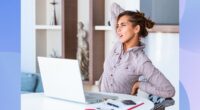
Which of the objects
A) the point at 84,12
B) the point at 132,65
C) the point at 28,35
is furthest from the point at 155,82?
the point at 28,35

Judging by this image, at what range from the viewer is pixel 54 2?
4973 millimetres

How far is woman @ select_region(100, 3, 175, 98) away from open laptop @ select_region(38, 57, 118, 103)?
1.14ft

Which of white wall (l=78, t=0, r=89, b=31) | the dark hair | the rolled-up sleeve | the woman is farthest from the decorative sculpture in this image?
the rolled-up sleeve

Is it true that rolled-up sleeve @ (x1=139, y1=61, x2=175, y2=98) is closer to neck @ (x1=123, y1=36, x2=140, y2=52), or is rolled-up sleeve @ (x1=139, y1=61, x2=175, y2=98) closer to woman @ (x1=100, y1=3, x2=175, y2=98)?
woman @ (x1=100, y1=3, x2=175, y2=98)

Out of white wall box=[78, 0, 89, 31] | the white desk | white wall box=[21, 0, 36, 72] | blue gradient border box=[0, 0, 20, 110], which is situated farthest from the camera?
white wall box=[21, 0, 36, 72]

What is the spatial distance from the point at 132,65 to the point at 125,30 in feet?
1.00

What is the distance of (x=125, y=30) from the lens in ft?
9.83

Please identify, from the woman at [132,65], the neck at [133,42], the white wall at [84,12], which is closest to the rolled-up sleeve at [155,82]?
the woman at [132,65]

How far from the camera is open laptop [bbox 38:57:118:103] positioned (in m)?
2.38

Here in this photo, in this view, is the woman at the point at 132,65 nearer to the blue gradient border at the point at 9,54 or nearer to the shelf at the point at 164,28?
the shelf at the point at 164,28

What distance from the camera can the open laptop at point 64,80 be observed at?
2.38 meters

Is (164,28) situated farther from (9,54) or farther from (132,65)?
(9,54)

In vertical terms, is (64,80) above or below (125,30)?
below

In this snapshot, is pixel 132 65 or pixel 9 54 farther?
pixel 132 65
